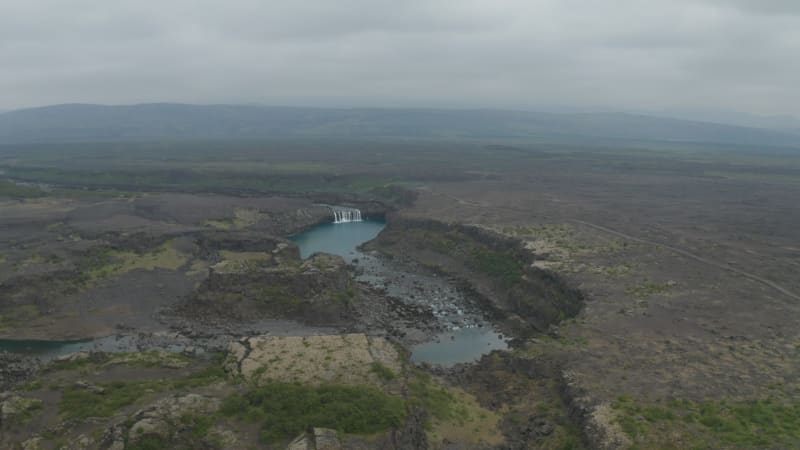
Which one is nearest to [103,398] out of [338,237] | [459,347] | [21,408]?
[21,408]

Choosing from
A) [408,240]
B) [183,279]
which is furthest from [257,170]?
[183,279]

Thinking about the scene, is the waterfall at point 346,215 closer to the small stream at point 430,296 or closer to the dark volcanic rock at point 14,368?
the small stream at point 430,296

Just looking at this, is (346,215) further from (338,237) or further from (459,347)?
(459,347)

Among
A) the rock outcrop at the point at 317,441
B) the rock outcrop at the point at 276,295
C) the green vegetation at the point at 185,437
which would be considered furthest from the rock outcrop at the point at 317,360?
the rock outcrop at the point at 276,295

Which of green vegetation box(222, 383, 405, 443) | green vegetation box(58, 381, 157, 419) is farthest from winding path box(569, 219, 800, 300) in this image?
green vegetation box(58, 381, 157, 419)

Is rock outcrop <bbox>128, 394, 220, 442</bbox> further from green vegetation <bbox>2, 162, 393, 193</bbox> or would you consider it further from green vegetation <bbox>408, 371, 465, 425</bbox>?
green vegetation <bbox>2, 162, 393, 193</bbox>
